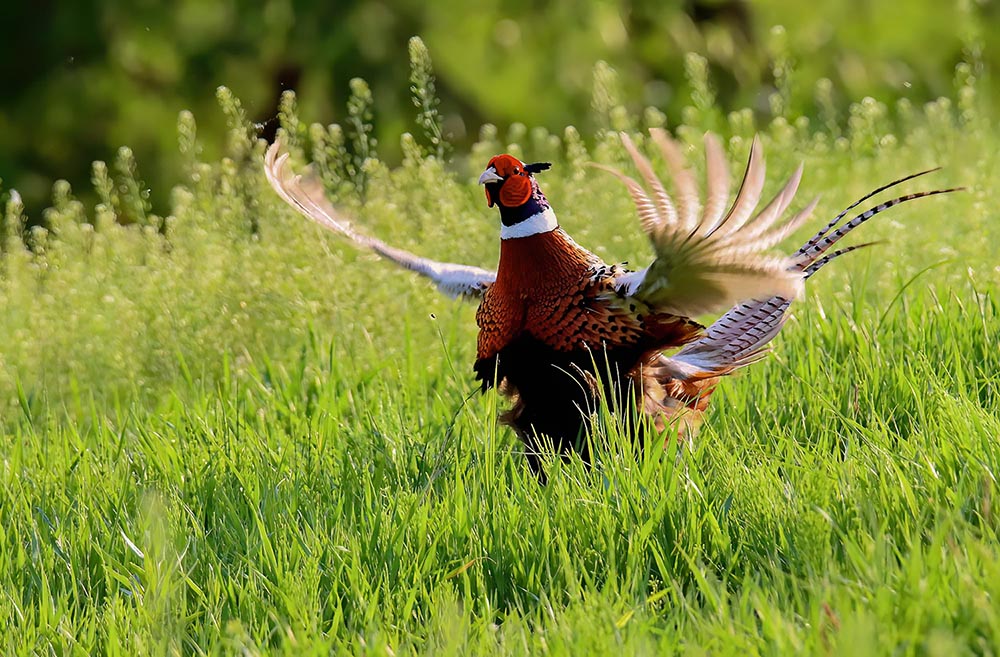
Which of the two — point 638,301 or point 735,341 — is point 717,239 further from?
point 735,341

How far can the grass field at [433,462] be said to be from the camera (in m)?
2.61

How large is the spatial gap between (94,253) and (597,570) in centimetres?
332

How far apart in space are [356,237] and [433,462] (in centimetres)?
97

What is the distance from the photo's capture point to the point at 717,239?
10.5ft

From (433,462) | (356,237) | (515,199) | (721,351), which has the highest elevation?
(515,199)

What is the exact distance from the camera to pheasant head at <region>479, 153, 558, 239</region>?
3.52 meters

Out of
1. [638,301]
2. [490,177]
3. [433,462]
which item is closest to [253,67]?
[490,177]

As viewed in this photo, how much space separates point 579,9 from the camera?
7734mm

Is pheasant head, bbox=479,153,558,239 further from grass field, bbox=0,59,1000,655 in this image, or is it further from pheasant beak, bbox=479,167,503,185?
grass field, bbox=0,59,1000,655

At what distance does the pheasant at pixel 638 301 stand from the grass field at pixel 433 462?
0.16m

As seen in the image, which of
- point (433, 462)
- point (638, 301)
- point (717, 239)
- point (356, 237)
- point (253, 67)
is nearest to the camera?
point (717, 239)

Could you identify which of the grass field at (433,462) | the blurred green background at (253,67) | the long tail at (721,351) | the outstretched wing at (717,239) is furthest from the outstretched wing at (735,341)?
the blurred green background at (253,67)

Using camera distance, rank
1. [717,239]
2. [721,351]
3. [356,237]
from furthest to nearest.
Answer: [356,237]
[721,351]
[717,239]

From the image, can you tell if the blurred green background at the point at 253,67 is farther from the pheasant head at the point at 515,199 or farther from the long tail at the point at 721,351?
the pheasant head at the point at 515,199
